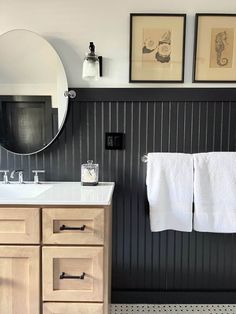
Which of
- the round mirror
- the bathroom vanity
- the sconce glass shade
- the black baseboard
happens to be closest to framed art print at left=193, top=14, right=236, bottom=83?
the sconce glass shade

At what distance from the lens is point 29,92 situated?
1.86 metres

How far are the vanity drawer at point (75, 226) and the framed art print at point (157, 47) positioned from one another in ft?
2.91

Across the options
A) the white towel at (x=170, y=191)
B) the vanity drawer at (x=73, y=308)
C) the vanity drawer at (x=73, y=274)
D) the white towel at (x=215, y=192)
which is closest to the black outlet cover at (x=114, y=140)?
the white towel at (x=170, y=191)

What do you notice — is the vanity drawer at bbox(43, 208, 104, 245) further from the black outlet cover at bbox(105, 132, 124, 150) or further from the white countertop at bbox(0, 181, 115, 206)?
the black outlet cover at bbox(105, 132, 124, 150)

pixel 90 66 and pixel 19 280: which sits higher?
pixel 90 66

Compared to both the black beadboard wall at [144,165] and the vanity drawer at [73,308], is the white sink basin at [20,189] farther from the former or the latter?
the vanity drawer at [73,308]

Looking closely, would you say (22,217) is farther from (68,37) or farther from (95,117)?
(68,37)

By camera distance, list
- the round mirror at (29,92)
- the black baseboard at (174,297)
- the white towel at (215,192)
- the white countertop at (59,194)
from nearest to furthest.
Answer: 1. the white countertop at (59,194)
2. the white towel at (215,192)
3. the round mirror at (29,92)
4. the black baseboard at (174,297)

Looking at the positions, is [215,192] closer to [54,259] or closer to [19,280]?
[54,259]

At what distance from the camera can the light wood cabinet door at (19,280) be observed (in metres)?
1.44

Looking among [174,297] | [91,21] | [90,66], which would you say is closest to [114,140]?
[90,66]

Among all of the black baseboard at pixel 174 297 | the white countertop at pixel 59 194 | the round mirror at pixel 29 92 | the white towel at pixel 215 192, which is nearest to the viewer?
the white countertop at pixel 59 194

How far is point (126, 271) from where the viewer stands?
194 cm

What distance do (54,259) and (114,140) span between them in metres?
0.79
